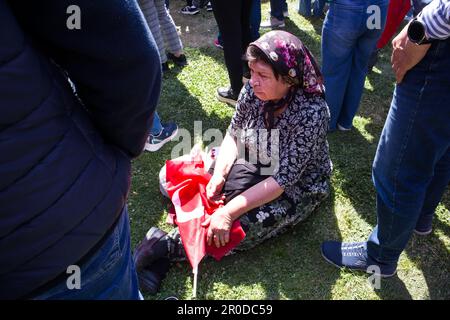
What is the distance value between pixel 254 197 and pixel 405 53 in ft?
3.78

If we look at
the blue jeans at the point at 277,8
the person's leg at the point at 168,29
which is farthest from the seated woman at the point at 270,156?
the blue jeans at the point at 277,8

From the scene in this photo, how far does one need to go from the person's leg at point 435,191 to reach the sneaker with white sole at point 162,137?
81.6 inches

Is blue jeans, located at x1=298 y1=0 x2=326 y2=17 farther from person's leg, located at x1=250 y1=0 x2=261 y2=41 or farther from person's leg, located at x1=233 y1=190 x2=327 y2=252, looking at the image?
person's leg, located at x1=233 y1=190 x2=327 y2=252

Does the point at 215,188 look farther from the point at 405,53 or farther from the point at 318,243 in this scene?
the point at 405,53

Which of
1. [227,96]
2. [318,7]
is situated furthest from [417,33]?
[318,7]

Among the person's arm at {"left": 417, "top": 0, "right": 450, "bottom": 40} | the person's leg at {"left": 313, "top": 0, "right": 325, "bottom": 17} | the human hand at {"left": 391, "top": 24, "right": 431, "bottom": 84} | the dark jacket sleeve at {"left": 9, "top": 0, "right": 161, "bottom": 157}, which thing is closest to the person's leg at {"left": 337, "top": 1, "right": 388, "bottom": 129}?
the human hand at {"left": 391, "top": 24, "right": 431, "bottom": 84}

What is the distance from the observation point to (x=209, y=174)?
2717 millimetres

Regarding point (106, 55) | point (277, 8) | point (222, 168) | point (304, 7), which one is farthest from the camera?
point (304, 7)

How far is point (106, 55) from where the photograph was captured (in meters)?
1.00

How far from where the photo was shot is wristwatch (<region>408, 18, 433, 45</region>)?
1.48 metres

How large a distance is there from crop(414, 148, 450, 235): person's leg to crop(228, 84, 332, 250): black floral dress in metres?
0.61
